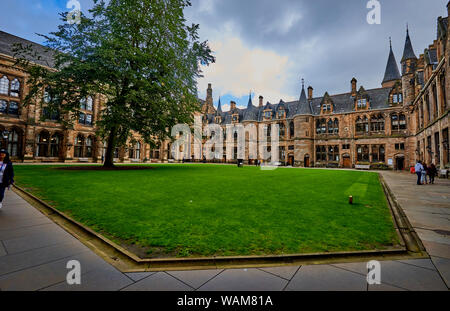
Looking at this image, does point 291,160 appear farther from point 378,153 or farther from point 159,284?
point 159,284

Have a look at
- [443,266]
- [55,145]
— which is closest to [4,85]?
[55,145]

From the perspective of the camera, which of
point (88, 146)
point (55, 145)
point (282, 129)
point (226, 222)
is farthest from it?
point (282, 129)

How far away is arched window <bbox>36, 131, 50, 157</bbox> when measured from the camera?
30.3 meters

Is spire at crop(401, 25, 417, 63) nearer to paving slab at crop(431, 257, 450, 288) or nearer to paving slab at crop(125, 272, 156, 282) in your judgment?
paving slab at crop(431, 257, 450, 288)

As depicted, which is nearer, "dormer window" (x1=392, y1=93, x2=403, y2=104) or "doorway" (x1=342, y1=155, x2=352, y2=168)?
"dormer window" (x1=392, y1=93, x2=403, y2=104)

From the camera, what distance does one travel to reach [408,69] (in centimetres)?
3195

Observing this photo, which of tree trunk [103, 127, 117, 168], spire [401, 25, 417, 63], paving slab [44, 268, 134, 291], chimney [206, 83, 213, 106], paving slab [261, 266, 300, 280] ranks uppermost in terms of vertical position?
chimney [206, 83, 213, 106]

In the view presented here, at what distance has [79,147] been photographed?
3444cm

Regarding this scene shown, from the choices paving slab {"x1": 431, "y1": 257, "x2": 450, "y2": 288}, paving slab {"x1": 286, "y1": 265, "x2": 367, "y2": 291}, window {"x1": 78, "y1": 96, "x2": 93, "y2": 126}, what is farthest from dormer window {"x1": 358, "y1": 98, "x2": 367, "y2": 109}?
window {"x1": 78, "y1": 96, "x2": 93, "y2": 126}

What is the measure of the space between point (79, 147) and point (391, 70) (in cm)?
6448

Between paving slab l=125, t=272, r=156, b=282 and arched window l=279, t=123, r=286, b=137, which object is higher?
arched window l=279, t=123, r=286, b=137

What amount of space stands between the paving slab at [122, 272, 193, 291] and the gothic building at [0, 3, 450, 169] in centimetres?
1888

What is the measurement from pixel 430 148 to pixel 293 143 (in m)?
24.1

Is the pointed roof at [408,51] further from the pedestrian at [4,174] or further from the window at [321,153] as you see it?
the pedestrian at [4,174]
